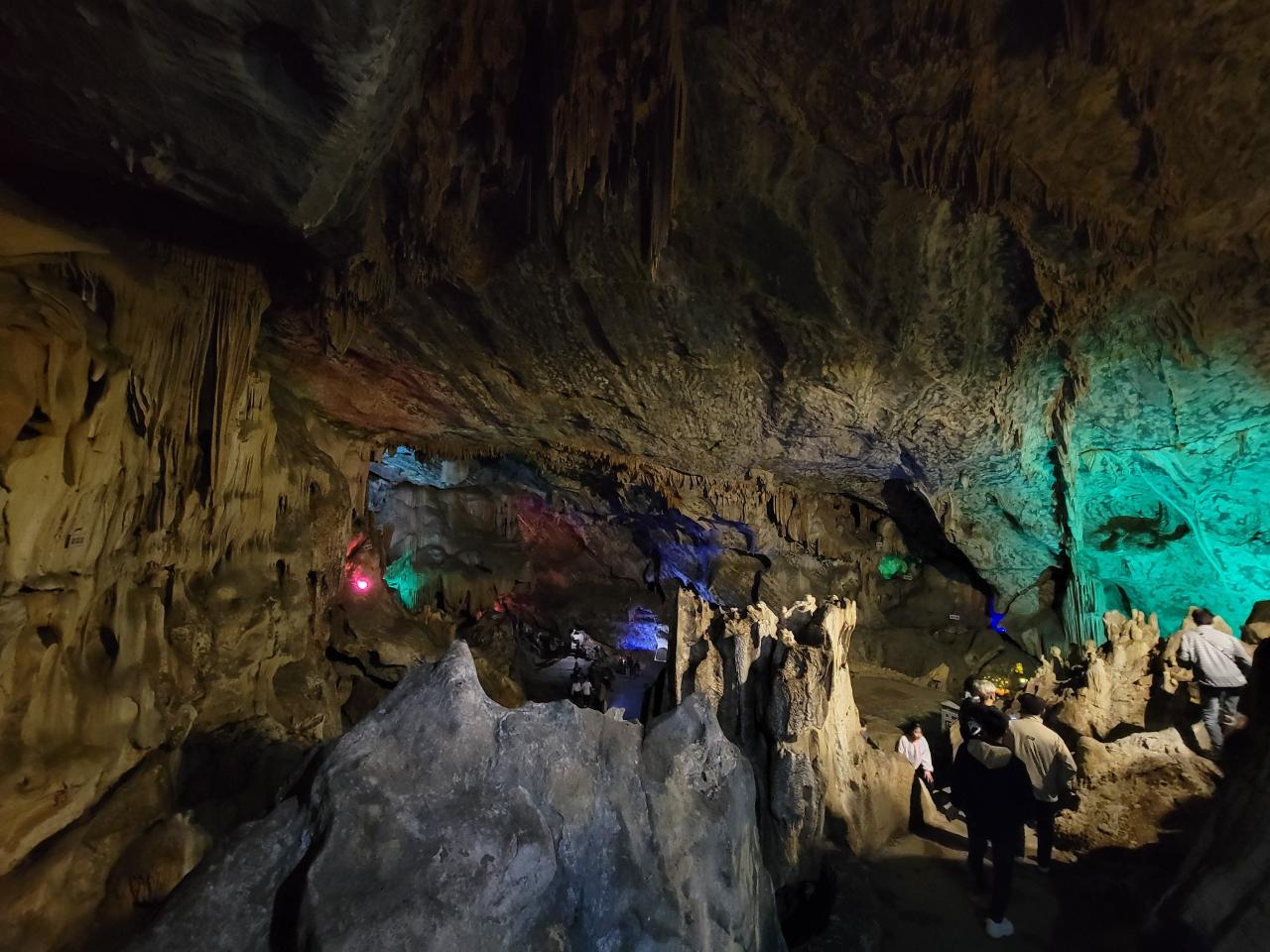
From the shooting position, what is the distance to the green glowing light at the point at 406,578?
59.4 ft

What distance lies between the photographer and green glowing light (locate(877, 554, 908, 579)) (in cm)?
1580

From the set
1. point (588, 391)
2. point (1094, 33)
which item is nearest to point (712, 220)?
point (1094, 33)

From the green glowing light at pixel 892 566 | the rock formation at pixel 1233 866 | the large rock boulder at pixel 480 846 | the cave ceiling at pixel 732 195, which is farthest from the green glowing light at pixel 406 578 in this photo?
the rock formation at pixel 1233 866

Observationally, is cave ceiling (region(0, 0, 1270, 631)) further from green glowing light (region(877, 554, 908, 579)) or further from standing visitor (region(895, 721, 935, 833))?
green glowing light (region(877, 554, 908, 579))

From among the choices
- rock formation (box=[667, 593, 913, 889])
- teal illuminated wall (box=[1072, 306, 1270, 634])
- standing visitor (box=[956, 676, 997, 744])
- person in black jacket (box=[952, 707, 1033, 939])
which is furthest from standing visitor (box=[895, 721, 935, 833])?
teal illuminated wall (box=[1072, 306, 1270, 634])

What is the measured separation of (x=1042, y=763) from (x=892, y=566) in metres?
11.3

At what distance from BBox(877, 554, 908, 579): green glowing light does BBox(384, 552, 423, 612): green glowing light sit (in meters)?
12.0

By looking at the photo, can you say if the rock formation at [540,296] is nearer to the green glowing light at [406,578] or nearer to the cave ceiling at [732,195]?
the cave ceiling at [732,195]

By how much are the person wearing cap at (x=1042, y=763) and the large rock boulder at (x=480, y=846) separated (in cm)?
348

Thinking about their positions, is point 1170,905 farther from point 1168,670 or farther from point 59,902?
point 59,902

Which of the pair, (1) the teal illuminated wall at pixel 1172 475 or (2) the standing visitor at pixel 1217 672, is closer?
(2) the standing visitor at pixel 1217 672

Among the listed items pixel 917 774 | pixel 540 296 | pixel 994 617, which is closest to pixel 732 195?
pixel 540 296

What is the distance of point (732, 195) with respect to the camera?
597cm

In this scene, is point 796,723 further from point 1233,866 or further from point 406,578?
point 406,578
